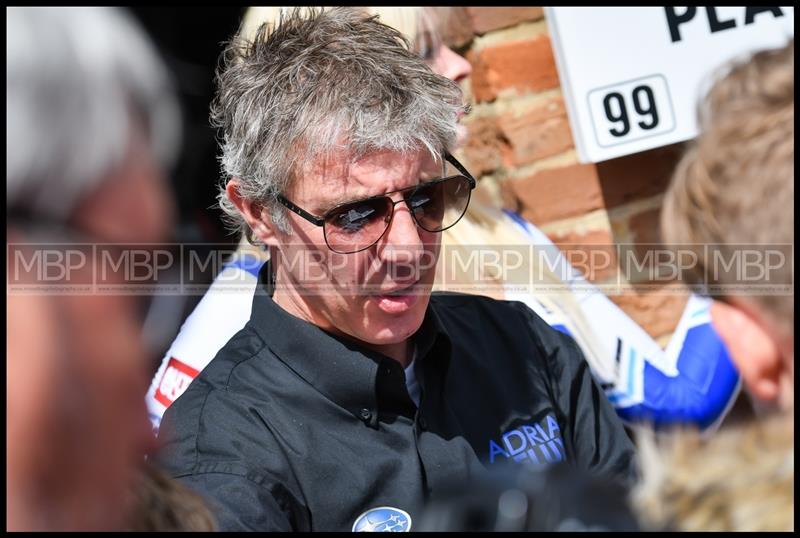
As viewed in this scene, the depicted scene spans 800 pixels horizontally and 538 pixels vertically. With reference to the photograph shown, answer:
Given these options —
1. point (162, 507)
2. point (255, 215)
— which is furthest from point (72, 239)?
point (255, 215)

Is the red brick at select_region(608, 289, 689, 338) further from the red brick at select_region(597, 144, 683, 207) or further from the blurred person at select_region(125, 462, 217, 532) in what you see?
the blurred person at select_region(125, 462, 217, 532)

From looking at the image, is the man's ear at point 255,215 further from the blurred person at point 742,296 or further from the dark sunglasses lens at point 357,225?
the blurred person at point 742,296

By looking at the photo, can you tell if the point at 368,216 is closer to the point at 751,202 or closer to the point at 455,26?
the point at 751,202

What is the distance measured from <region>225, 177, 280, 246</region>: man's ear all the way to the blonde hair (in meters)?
0.74

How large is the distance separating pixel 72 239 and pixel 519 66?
1727 mm

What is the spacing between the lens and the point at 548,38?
7.25ft

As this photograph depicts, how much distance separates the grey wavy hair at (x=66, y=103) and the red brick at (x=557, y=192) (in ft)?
5.40

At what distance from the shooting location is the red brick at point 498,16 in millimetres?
2168

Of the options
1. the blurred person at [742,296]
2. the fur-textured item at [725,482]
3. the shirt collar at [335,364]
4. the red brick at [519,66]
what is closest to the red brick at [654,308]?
the red brick at [519,66]

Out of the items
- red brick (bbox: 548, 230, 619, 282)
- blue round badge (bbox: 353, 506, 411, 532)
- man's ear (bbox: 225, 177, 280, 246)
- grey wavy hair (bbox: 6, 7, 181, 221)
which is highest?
grey wavy hair (bbox: 6, 7, 181, 221)

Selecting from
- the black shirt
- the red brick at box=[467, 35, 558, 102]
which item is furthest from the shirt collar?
the red brick at box=[467, 35, 558, 102]

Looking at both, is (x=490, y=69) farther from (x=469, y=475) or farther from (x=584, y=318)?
(x=469, y=475)

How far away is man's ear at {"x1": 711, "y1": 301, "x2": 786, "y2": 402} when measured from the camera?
867 mm

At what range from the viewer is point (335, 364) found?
1363 mm
